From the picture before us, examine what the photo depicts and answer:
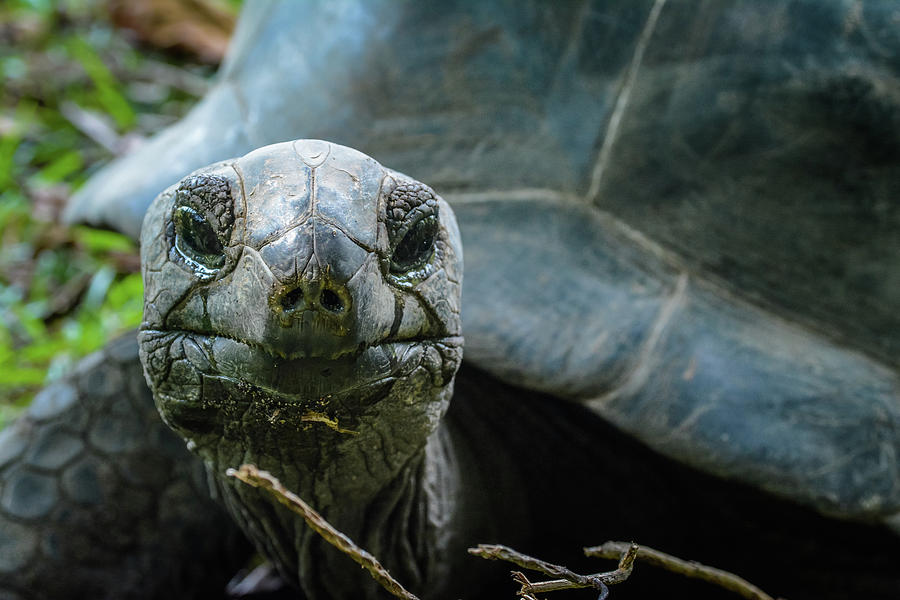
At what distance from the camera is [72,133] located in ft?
15.1

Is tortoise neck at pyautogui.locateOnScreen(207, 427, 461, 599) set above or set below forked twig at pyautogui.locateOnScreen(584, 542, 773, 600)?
below

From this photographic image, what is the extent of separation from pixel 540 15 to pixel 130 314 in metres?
1.91

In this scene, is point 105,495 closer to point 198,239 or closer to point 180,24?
point 198,239

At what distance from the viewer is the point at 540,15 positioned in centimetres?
199

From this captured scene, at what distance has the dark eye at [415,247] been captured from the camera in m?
1.27

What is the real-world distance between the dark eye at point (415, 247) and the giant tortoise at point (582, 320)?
0.36ft

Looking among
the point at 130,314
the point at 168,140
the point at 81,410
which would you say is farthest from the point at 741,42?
the point at 130,314

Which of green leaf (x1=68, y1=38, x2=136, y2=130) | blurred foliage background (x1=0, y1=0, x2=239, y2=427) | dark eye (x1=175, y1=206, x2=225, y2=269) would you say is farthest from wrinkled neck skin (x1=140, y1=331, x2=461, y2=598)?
green leaf (x1=68, y1=38, x2=136, y2=130)

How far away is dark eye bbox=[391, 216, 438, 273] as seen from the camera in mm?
1269

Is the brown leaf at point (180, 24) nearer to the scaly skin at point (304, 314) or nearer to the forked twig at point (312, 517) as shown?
the scaly skin at point (304, 314)

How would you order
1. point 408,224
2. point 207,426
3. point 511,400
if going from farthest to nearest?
point 511,400, point 207,426, point 408,224

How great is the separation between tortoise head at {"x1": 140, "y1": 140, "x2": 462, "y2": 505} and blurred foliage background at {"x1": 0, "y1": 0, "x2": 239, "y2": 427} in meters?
1.70

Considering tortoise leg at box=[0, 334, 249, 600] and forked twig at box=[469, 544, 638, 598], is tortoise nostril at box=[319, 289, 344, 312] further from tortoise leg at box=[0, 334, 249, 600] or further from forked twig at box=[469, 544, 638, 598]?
tortoise leg at box=[0, 334, 249, 600]

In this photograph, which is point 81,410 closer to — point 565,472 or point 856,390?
point 565,472
